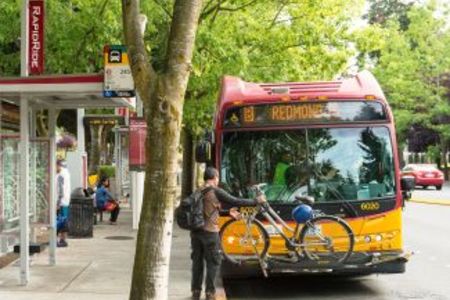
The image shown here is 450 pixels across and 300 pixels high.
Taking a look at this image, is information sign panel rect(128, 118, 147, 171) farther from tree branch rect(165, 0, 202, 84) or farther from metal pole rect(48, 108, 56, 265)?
tree branch rect(165, 0, 202, 84)

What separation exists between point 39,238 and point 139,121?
388 centimetres

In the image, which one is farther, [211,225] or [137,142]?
[137,142]

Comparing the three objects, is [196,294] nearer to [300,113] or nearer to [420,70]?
[300,113]

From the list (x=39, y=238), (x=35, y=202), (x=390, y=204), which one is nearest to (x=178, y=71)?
(x=390, y=204)

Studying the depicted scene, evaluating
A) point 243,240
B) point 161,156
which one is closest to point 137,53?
point 161,156

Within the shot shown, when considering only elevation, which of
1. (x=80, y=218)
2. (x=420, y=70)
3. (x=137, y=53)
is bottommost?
(x=80, y=218)

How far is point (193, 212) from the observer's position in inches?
334

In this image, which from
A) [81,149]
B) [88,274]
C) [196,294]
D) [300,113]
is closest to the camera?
[196,294]

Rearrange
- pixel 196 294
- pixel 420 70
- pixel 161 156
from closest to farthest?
1. pixel 161 156
2. pixel 196 294
3. pixel 420 70

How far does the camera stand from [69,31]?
51.2 feet

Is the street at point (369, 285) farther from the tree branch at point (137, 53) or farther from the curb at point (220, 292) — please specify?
the tree branch at point (137, 53)

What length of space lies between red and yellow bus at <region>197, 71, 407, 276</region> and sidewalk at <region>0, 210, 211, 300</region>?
148 cm

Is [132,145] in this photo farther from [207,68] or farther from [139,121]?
[207,68]

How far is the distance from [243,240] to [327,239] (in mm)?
1068
